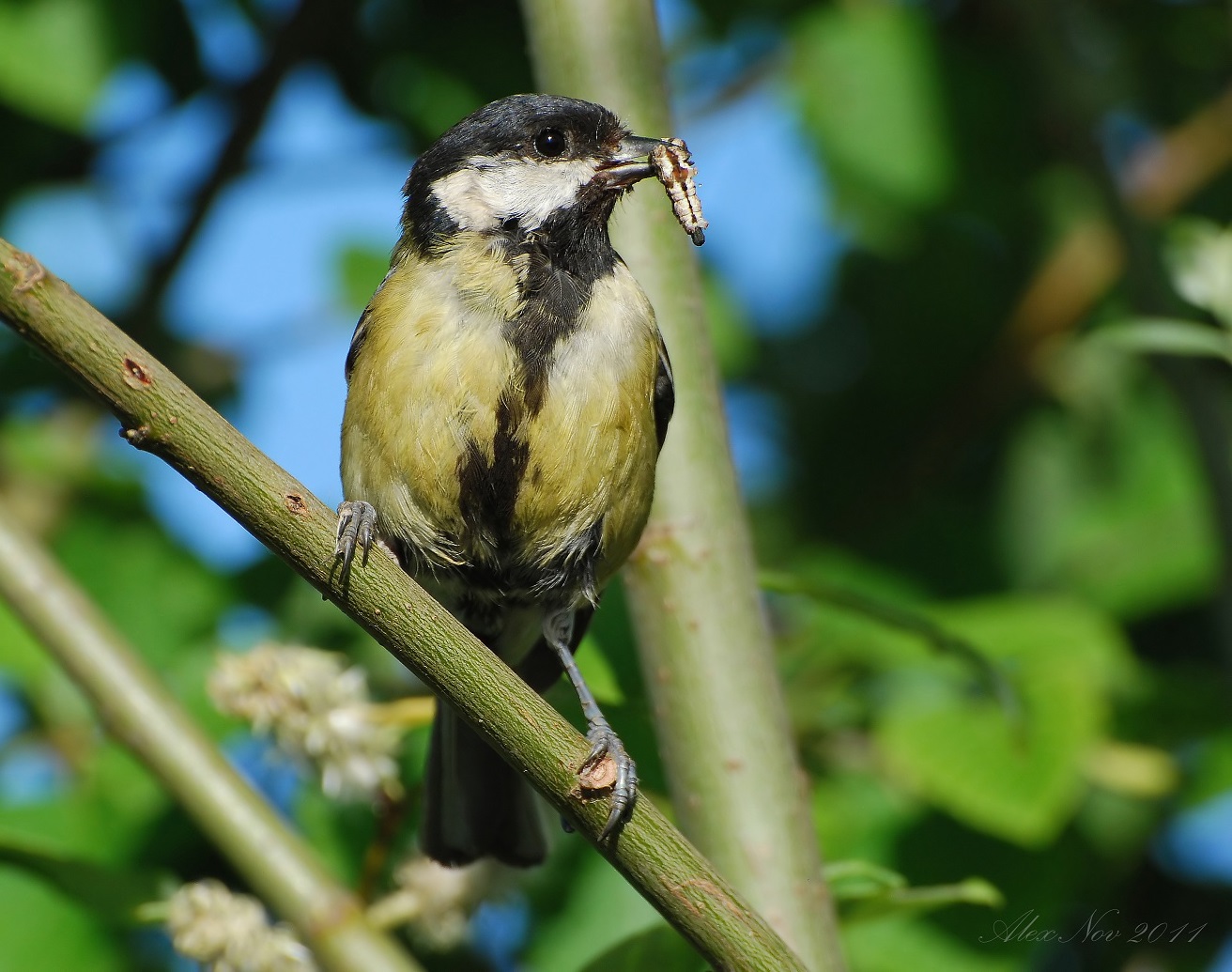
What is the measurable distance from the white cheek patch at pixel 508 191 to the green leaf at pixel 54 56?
85cm

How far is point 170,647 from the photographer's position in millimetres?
3291

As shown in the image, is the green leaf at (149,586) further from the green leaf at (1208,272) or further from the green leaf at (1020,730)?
the green leaf at (1208,272)

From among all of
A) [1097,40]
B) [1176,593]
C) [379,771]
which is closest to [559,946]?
[379,771]

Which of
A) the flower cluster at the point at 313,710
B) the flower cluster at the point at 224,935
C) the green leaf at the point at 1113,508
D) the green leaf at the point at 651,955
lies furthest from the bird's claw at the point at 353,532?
the green leaf at the point at 1113,508

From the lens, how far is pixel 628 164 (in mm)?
2732

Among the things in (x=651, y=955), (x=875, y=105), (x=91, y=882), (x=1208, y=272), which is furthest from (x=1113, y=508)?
(x=91, y=882)

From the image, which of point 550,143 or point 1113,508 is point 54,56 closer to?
point 550,143

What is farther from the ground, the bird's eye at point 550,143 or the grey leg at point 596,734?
the bird's eye at point 550,143

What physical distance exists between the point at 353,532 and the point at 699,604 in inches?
23.9

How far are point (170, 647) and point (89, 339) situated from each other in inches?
72.7

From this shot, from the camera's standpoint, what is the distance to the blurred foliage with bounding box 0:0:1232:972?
2664 mm

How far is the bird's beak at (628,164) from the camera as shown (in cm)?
259

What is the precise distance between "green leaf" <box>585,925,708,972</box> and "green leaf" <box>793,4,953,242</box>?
1.97 meters

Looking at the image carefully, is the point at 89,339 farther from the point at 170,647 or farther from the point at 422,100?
the point at 422,100
